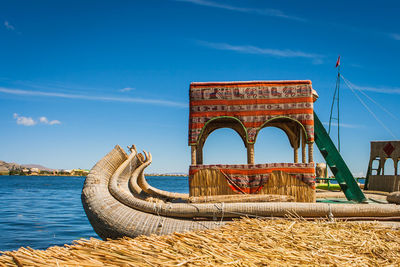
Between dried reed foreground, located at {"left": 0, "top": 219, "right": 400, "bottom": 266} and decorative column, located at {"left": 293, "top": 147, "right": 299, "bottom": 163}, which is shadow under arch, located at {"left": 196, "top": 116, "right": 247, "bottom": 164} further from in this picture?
dried reed foreground, located at {"left": 0, "top": 219, "right": 400, "bottom": 266}

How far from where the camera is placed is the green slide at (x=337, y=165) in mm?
8719

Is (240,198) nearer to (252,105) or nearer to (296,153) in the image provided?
(252,105)

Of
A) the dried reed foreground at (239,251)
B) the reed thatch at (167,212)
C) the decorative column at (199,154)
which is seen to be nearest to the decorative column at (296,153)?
the decorative column at (199,154)

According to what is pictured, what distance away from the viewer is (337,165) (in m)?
8.86

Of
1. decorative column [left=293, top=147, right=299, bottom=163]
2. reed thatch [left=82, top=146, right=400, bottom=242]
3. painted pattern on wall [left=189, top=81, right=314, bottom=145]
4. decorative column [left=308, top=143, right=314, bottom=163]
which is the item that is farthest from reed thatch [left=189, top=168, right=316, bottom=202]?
decorative column [left=293, top=147, right=299, bottom=163]

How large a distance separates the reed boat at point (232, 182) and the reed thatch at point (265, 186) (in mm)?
22

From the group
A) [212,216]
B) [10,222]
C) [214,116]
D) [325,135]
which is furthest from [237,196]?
[10,222]

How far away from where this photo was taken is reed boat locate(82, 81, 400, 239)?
22.2 feet

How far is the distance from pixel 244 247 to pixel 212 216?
8.84ft

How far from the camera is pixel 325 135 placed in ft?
29.7

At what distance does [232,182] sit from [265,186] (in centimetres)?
73

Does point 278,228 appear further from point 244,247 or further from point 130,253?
point 130,253

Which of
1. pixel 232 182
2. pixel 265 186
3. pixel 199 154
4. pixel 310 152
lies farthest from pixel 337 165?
pixel 199 154

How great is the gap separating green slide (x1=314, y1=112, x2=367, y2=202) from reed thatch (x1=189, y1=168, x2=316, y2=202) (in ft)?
4.14
